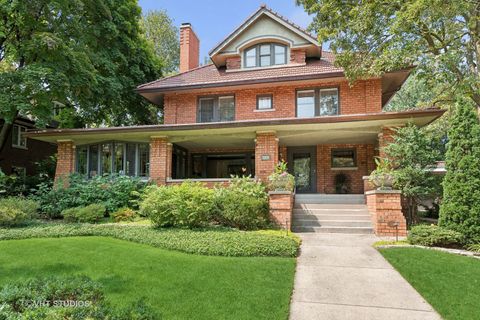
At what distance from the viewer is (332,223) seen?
33.2 feet

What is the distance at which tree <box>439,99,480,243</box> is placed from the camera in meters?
7.62

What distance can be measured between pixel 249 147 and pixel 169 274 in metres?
11.2

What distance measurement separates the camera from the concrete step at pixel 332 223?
9.91m

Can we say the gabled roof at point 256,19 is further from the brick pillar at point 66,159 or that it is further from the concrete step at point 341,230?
the concrete step at point 341,230

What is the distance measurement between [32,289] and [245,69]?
14362 mm

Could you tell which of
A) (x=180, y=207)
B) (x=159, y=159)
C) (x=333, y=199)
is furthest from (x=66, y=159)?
(x=333, y=199)

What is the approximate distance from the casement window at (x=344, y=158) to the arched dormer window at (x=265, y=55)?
17.6ft

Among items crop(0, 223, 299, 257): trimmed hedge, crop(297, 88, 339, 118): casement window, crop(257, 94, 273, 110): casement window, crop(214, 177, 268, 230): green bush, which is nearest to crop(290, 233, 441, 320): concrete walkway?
crop(0, 223, 299, 257): trimmed hedge

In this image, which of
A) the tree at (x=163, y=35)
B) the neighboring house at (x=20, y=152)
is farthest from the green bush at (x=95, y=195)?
the tree at (x=163, y=35)

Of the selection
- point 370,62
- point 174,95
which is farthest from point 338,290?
point 174,95

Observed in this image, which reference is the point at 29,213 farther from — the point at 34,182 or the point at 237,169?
the point at 237,169

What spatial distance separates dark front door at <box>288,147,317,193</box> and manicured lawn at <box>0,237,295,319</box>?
342 inches

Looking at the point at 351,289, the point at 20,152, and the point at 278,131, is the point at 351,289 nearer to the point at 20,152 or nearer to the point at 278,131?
the point at 278,131

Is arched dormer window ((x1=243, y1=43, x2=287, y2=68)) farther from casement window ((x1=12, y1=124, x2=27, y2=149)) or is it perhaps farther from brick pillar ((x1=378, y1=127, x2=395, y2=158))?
casement window ((x1=12, y1=124, x2=27, y2=149))
